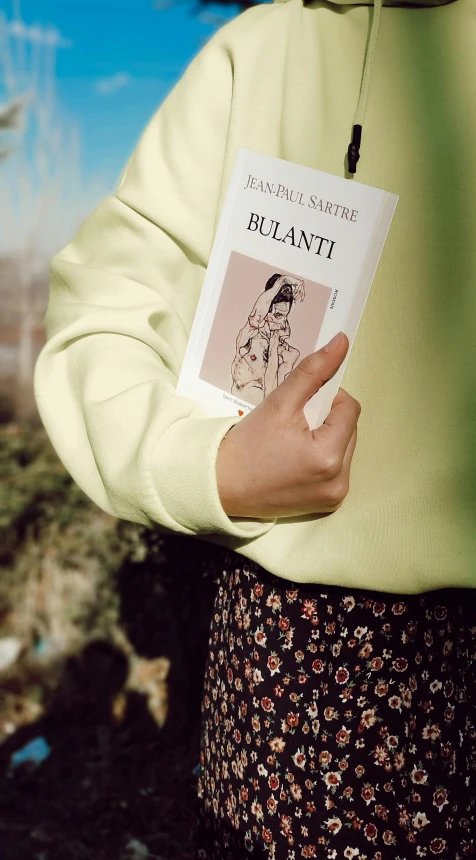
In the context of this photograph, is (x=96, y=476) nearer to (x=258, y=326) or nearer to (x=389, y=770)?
(x=258, y=326)

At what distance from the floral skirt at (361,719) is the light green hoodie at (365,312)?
2.8 inches

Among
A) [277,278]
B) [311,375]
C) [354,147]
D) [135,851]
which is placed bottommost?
[135,851]

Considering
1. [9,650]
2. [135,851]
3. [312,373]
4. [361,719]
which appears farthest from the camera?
[9,650]

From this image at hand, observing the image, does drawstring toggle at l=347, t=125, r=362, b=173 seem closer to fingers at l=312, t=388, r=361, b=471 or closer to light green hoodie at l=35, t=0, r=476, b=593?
light green hoodie at l=35, t=0, r=476, b=593

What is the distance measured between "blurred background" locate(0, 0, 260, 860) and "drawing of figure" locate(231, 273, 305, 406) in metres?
1.28

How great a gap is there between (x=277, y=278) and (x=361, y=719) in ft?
1.71

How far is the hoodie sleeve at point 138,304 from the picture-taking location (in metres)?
0.87

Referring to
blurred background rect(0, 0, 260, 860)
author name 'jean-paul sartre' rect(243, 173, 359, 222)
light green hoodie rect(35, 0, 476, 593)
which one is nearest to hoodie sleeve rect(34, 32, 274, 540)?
light green hoodie rect(35, 0, 476, 593)

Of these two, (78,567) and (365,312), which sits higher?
(365,312)

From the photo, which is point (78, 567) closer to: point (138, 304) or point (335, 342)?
point (138, 304)

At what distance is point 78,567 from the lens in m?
2.30

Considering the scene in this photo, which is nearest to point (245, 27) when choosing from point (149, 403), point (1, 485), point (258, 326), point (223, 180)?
point (223, 180)

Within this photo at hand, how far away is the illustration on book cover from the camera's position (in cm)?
85

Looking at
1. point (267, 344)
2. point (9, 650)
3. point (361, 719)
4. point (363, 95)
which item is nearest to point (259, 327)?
point (267, 344)
